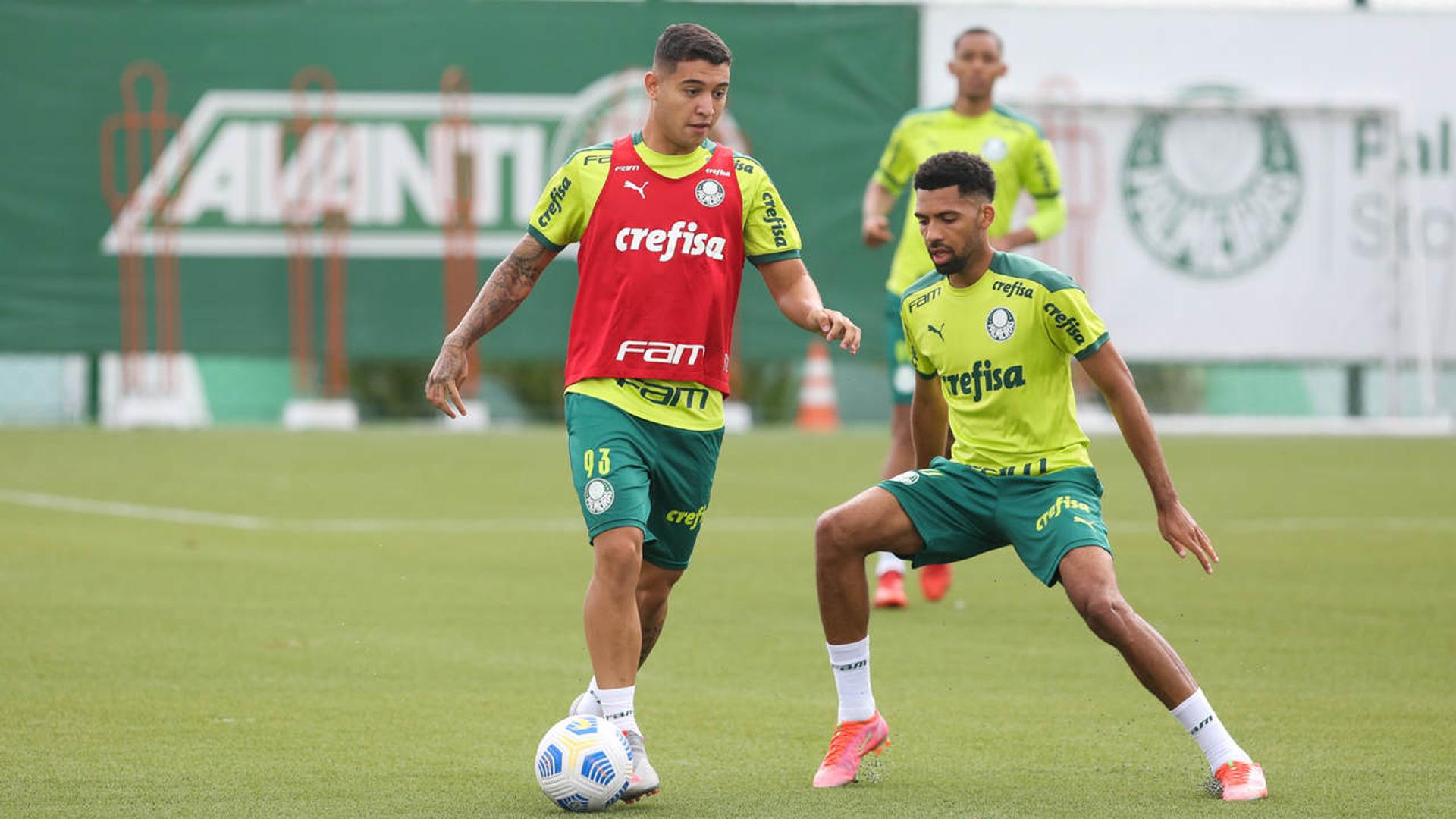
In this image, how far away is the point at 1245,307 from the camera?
21266 millimetres

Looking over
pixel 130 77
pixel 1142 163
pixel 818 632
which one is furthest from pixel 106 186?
pixel 818 632

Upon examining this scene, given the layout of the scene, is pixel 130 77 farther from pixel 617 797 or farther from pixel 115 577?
pixel 617 797

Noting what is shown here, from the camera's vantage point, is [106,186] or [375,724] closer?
[375,724]

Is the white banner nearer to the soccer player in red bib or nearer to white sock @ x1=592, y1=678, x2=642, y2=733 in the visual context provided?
the soccer player in red bib

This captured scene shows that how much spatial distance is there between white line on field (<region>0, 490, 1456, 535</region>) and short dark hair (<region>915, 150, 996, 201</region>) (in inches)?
271

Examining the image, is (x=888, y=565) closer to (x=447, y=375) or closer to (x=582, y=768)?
(x=447, y=375)

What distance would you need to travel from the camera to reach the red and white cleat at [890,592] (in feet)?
30.5

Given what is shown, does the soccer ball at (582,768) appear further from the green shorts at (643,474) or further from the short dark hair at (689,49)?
the short dark hair at (689,49)

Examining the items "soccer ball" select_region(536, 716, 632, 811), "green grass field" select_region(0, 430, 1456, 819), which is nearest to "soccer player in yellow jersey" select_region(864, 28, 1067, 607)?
"green grass field" select_region(0, 430, 1456, 819)

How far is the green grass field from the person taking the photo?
556 cm

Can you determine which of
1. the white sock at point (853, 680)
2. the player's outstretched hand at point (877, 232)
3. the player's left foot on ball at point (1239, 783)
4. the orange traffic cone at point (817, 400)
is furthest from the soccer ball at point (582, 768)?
the orange traffic cone at point (817, 400)

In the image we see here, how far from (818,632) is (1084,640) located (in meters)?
1.12

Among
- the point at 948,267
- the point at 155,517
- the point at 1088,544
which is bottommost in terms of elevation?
the point at 155,517

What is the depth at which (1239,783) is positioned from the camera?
17.6 feet
